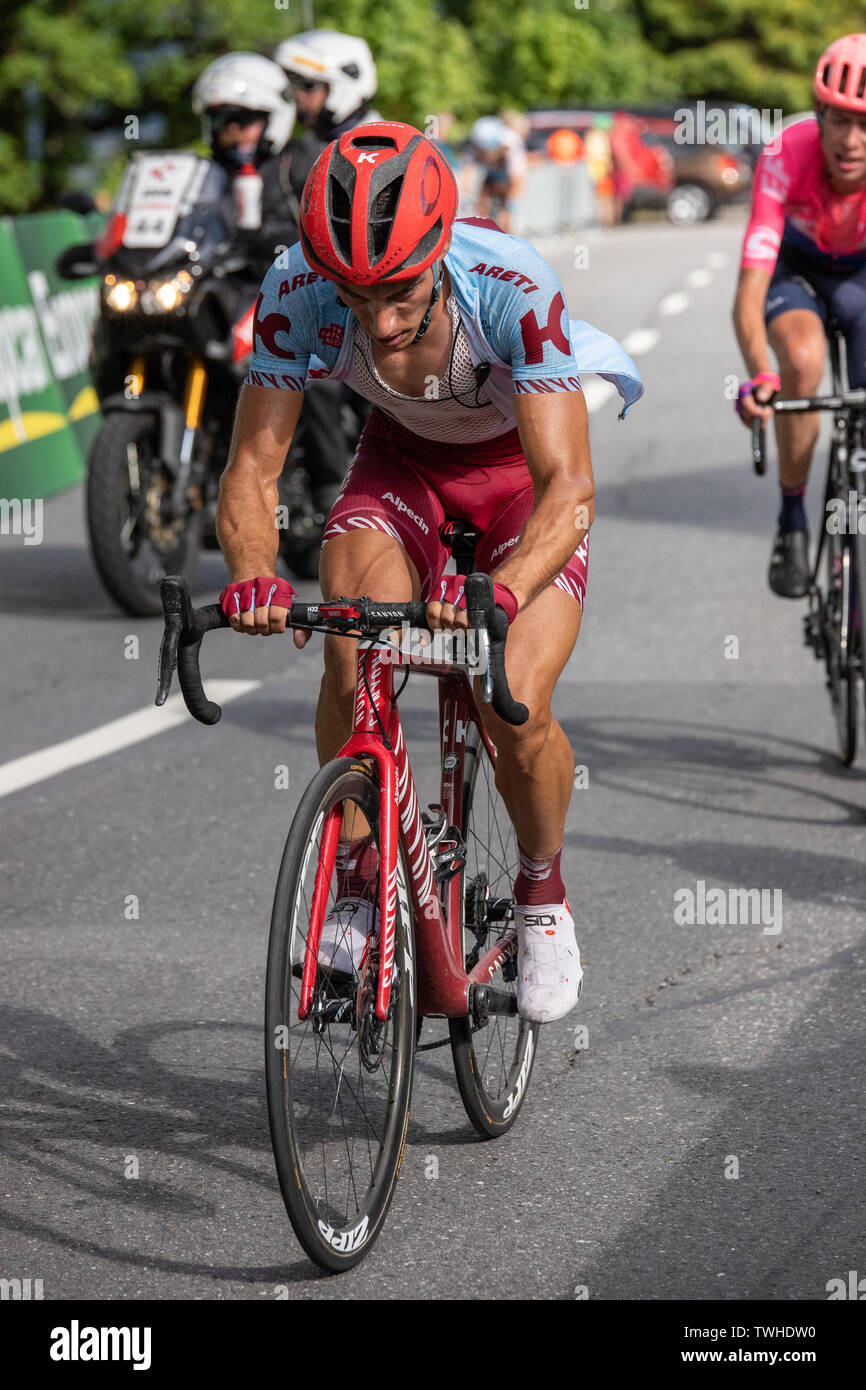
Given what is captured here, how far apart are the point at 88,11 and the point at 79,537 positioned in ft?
57.4

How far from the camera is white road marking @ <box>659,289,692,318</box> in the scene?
21203mm

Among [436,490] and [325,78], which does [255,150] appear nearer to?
[325,78]

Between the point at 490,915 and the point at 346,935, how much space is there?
2.44 ft

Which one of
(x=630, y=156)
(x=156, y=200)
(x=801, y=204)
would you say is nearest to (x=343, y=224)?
(x=801, y=204)

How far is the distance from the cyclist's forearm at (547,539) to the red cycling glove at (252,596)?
381 mm

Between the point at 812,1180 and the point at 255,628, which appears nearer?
the point at 255,628

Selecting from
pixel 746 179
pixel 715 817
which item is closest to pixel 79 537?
pixel 715 817

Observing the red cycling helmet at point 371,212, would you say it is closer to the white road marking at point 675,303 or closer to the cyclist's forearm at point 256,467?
the cyclist's forearm at point 256,467

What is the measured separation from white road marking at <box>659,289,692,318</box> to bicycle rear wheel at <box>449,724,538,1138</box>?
17.1 meters

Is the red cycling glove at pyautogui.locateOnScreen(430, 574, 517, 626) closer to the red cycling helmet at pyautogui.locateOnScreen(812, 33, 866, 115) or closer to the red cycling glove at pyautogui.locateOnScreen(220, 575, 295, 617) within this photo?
the red cycling glove at pyautogui.locateOnScreen(220, 575, 295, 617)

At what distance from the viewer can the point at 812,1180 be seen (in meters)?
3.93

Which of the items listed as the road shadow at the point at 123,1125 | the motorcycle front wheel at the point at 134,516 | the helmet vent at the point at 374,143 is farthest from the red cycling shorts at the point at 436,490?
the motorcycle front wheel at the point at 134,516

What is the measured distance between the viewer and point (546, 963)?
408 centimetres

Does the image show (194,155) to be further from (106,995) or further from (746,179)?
(746,179)
